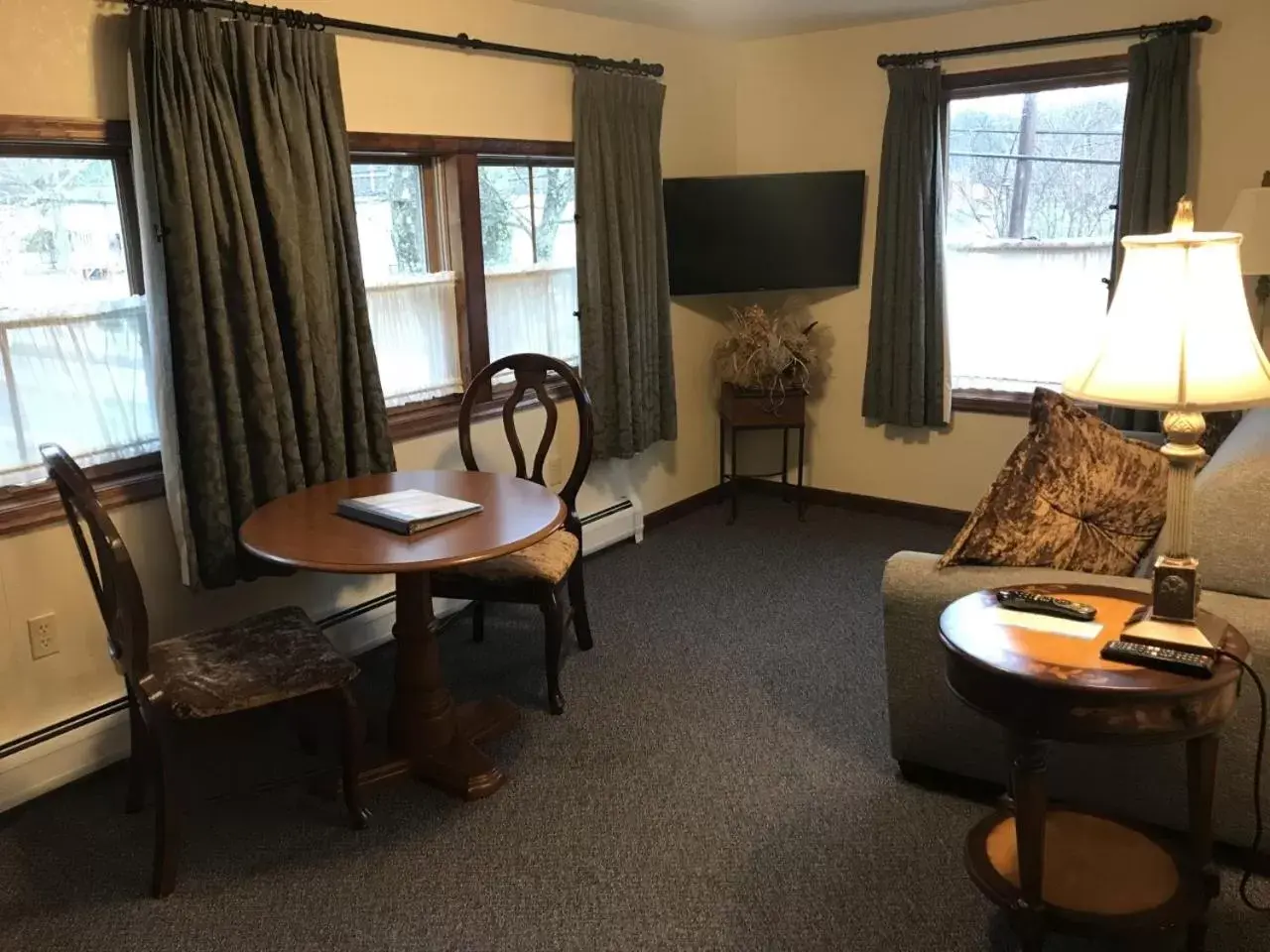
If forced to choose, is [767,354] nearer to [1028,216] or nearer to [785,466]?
[785,466]

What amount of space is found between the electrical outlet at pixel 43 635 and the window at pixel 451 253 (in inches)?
49.0

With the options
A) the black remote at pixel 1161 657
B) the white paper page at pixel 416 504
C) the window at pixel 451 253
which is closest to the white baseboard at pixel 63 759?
the white paper page at pixel 416 504

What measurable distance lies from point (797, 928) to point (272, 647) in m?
1.39

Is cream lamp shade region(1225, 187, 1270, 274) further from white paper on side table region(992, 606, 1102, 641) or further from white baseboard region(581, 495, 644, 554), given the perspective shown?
white baseboard region(581, 495, 644, 554)

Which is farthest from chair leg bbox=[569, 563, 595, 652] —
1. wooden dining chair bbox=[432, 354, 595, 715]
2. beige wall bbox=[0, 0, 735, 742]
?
beige wall bbox=[0, 0, 735, 742]

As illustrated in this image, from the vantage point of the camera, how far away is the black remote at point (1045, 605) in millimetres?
1962

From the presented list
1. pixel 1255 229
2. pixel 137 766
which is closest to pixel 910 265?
pixel 1255 229

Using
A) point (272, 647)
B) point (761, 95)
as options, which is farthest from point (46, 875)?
point (761, 95)

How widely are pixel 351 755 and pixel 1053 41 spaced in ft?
12.4

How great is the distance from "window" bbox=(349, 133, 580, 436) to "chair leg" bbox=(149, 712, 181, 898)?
4.95 feet

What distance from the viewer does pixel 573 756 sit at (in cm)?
280

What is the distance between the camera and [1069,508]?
2.35 m

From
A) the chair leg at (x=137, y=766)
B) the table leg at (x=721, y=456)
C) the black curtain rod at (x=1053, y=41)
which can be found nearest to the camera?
the chair leg at (x=137, y=766)

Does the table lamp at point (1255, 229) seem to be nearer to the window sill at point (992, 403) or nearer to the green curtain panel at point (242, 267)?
the window sill at point (992, 403)
